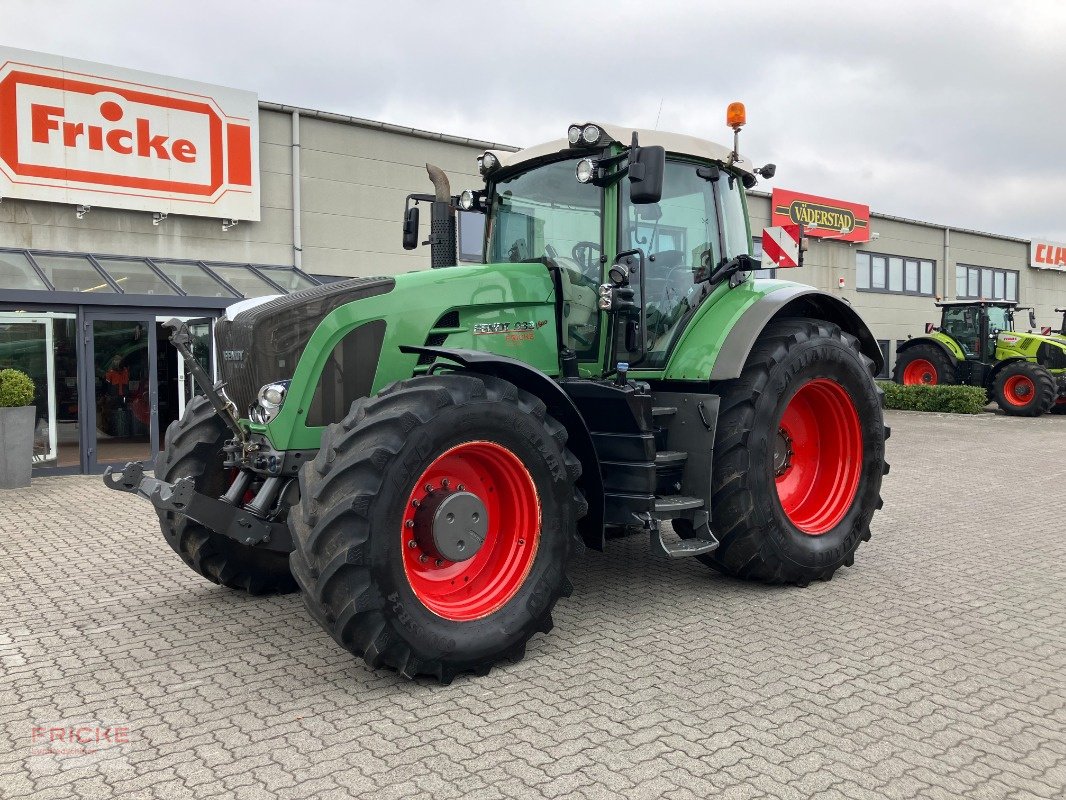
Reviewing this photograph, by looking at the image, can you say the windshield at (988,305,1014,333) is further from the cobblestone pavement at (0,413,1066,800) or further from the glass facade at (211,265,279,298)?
the glass facade at (211,265,279,298)

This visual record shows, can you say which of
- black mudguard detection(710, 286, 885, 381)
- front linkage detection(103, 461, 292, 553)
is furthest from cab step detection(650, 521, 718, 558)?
front linkage detection(103, 461, 292, 553)

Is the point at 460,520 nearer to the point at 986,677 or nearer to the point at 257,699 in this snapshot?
the point at 257,699

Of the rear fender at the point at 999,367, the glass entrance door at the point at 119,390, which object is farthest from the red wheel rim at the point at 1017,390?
the glass entrance door at the point at 119,390

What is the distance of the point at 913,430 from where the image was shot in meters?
15.5

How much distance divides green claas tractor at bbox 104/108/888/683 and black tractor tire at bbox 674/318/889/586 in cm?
1

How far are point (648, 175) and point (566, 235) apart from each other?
0.79 metres

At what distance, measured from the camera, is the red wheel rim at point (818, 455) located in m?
5.61

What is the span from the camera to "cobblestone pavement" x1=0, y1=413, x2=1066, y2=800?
2.94 metres

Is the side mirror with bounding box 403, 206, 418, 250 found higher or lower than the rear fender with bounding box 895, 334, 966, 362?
higher

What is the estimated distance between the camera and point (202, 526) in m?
4.72

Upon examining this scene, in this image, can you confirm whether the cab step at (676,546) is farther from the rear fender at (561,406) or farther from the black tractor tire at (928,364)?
the black tractor tire at (928,364)

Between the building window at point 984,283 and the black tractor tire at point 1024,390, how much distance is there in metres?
9.24

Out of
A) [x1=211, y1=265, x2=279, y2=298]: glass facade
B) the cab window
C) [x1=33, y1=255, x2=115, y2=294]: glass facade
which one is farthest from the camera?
[x1=211, y1=265, x2=279, y2=298]: glass facade

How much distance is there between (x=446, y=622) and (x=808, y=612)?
2.11m
